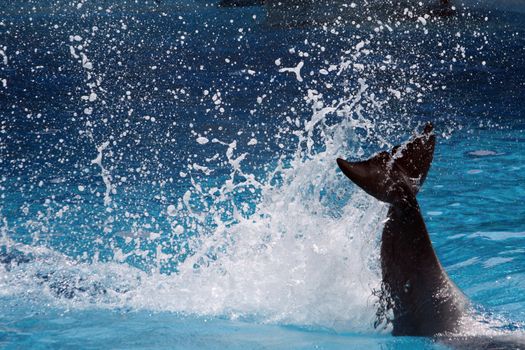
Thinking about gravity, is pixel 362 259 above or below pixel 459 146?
below

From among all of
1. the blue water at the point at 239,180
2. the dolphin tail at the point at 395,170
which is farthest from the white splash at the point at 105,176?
the dolphin tail at the point at 395,170

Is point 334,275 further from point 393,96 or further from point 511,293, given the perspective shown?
point 393,96

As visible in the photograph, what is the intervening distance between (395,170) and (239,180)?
3.64 m

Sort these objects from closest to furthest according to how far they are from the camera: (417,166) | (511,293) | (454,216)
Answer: (417,166)
(511,293)
(454,216)

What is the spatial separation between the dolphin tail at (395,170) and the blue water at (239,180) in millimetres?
507

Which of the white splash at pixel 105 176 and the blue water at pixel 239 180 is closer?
the blue water at pixel 239 180

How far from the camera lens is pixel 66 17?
1759 centimetres

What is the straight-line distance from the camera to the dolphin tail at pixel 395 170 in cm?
334

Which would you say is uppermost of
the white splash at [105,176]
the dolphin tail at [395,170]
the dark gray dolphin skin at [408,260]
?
the white splash at [105,176]

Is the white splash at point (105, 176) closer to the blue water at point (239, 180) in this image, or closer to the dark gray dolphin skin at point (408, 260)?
the blue water at point (239, 180)

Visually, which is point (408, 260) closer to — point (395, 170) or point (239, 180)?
point (395, 170)

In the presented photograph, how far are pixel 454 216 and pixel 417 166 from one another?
2496 millimetres

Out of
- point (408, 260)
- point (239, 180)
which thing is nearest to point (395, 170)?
point (408, 260)

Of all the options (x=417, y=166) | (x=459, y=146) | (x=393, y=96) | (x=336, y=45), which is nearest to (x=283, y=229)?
(x=417, y=166)
